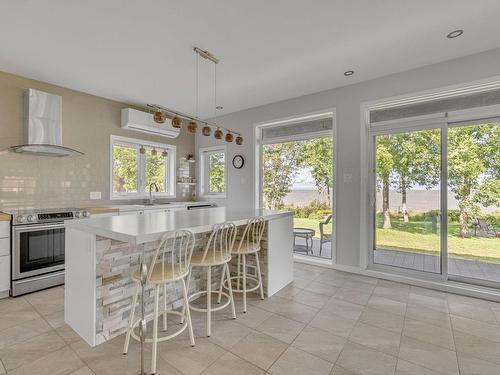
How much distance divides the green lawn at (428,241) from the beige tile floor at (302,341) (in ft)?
1.89

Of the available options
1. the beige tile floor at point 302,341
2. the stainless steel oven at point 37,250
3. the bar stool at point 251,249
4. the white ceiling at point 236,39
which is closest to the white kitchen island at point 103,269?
the beige tile floor at point 302,341

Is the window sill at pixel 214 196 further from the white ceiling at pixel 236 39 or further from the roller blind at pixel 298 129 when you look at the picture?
the white ceiling at pixel 236 39

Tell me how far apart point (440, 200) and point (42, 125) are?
211 inches

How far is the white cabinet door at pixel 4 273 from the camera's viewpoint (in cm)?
292

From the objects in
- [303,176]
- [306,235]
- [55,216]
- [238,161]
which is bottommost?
[306,235]

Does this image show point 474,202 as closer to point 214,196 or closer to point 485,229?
point 485,229

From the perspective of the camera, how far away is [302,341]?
213cm

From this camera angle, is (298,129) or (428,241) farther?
(298,129)

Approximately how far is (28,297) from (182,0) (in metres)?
3.55

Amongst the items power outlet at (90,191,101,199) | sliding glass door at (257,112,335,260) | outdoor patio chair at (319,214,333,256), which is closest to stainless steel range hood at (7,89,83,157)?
power outlet at (90,191,101,199)

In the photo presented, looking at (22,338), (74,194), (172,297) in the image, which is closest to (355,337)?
(172,297)

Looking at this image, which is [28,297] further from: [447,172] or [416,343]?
[447,172]

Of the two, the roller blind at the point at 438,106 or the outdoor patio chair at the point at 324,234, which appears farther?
the outdoor patio chair at the point at 324,234

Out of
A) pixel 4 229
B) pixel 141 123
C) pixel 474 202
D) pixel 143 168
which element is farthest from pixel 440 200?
pixel 4 229
